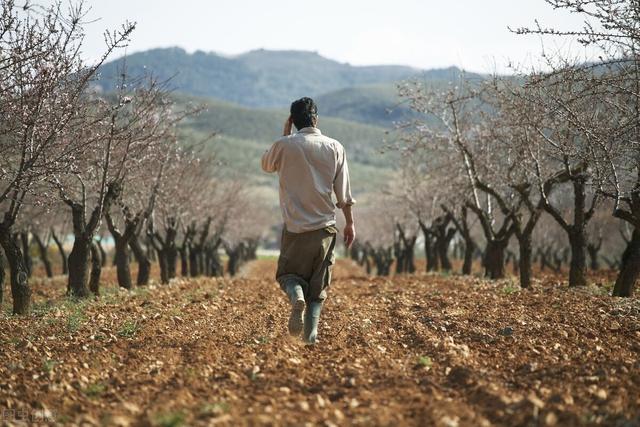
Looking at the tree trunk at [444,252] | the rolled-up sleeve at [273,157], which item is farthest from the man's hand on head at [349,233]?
the tree trunk at [444,252]

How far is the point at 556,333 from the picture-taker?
28.5ft

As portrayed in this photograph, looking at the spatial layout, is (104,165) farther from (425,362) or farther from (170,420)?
Result: (170,420)

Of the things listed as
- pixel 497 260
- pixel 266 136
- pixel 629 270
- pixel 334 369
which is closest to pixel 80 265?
pixel 334 369

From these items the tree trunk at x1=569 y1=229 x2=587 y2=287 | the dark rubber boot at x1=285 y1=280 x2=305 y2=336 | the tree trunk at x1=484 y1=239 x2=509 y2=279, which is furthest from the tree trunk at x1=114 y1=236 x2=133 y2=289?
the dark rubber boot at x1=285 y1=280 x2=305 y2=336

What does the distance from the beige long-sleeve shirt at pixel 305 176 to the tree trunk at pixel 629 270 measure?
9241mm

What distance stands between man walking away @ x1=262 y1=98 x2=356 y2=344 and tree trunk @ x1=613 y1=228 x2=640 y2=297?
30.0 feet

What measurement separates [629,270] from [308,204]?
9.71 metres

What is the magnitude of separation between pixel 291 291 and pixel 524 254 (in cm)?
1372

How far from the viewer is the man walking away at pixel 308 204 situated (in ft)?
24.5

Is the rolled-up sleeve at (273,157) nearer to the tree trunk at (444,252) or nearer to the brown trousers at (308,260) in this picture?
the brown trousers at (308,260)

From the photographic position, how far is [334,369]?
6.33 m

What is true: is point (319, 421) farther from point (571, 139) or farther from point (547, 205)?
point (547, 205)

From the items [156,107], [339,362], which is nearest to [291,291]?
[339,362]

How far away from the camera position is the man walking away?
7465mm
